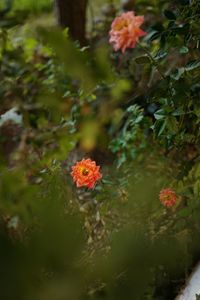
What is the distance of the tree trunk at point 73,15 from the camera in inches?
112

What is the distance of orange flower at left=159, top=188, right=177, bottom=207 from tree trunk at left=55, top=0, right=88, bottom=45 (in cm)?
138

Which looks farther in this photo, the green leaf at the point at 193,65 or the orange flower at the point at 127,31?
the orange flower at the point at 127,31

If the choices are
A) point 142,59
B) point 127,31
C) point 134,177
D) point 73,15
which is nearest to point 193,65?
point 142,59

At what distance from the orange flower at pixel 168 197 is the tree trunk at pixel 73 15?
4.53ft

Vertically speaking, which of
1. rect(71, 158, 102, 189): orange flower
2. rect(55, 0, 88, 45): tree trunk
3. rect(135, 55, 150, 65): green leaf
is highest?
rect(135, 55, 150, 65): green leaf

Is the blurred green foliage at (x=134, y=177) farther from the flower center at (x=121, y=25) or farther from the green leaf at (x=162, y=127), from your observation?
the flower center at (x=121, y=25)

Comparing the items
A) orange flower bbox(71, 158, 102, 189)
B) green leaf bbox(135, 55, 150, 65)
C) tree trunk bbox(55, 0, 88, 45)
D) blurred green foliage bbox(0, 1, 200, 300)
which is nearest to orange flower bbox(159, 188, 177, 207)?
blurred green foliage bbox(0, 1, 200, 300)

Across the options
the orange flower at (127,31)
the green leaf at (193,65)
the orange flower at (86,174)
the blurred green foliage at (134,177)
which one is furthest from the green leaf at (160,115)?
the orange flower at (127,31)

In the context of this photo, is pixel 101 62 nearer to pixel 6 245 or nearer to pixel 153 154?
pixel 6 245

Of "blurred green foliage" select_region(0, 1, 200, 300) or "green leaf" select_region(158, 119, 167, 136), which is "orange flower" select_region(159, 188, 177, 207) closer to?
"blurred green foliage" select_region(0, 1, 200, 300)

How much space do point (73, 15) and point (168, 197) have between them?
4.65ft

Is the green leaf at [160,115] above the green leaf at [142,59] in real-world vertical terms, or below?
below

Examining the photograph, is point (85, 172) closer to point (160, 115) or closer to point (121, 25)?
point (160, 115)

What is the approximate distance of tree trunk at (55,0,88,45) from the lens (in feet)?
9.31
